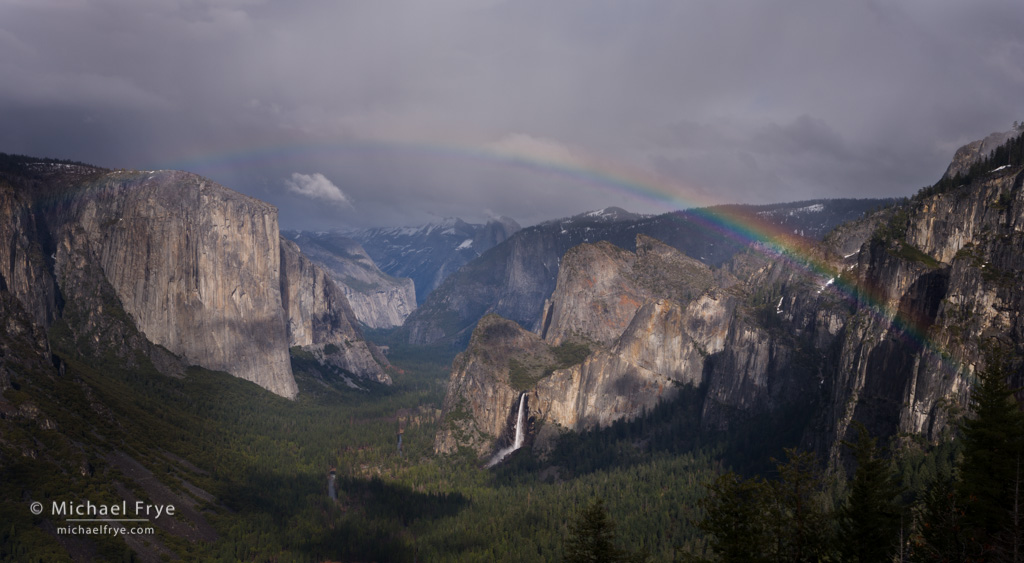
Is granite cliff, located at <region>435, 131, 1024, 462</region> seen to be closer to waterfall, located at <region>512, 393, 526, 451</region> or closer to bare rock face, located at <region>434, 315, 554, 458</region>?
bare rock face, located at <region>434, 315, 554, 458</region>

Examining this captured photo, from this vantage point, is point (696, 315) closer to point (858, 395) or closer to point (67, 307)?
point (858, 395)

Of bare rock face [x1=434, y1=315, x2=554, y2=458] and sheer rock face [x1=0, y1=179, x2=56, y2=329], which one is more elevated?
sheer rock face [x1=0, y1=179, x2=56, y2=329]

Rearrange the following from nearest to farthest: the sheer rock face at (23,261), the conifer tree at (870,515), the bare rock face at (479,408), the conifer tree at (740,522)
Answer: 1. the conifer tree at (740,522)
2. the conifer tree at (870,515)
3. the sheer rock face at (23,261)
4. the bare rock face at (479,408)

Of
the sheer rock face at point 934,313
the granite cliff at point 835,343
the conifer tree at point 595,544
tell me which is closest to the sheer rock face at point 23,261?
the granite cliff at point 835,343

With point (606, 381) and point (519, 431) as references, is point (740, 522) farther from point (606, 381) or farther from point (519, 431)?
point (519, 431)

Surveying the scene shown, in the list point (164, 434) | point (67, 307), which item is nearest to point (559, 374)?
point (164, 434)

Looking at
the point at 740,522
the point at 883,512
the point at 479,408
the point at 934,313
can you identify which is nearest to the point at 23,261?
the point at 479,408

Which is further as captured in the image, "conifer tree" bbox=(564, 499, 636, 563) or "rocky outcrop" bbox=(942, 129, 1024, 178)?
"rocky outcrop" bbox=(942, 129, 1024, 178)

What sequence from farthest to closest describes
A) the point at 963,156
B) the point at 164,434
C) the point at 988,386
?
the point at 963,156, the point at 164,434, the point at 988,386

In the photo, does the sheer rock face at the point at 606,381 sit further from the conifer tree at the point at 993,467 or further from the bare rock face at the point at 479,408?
the conifer tree at the point at 993,467

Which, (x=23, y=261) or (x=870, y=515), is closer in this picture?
(x=870, y=515)

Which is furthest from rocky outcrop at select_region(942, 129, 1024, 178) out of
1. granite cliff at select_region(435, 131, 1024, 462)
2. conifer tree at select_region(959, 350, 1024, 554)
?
conifer tree at select_region(959, 350, 1024, 554)
